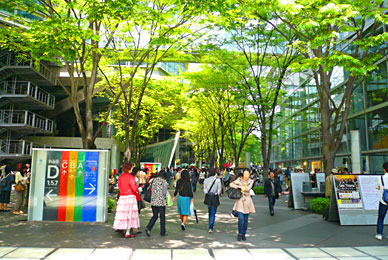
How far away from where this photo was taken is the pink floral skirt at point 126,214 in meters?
7.14

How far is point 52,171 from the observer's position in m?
9.02

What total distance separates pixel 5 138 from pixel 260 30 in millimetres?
22337

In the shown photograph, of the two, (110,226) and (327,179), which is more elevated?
(327,179)

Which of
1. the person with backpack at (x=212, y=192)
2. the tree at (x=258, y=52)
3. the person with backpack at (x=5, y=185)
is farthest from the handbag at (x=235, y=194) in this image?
the tree at (x=258, y=52)

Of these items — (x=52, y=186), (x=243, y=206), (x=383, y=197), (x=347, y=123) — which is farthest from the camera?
(x=347, y=123)

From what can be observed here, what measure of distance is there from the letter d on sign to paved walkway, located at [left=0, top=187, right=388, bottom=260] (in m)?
1.33

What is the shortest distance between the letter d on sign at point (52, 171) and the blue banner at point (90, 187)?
82cm

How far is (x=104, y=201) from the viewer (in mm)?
9031

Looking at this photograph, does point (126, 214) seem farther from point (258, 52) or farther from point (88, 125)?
point (258, 52)

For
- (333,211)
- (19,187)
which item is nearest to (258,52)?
(333,211)

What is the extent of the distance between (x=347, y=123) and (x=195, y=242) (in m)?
20.5

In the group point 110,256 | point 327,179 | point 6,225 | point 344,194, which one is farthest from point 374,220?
point 6,225

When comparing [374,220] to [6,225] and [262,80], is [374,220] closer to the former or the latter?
[6,225]

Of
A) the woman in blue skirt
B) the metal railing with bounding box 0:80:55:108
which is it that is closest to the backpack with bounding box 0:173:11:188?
the woman in blue skirt
